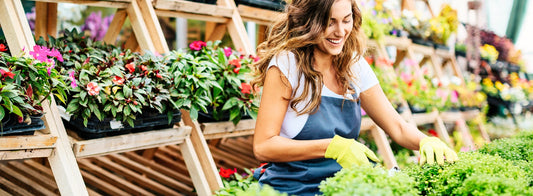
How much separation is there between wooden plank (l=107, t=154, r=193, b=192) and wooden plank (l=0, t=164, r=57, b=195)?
0.65m

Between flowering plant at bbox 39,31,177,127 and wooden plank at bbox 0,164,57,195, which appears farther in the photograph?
wooden plank at bbox 0,164,57,195

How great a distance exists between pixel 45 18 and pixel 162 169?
1.18 meters

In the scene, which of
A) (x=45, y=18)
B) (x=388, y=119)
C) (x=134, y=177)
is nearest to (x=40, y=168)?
(x=134, y=177)

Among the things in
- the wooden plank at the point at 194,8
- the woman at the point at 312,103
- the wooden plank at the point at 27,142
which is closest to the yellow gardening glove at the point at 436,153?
the woman at the point at 312,103

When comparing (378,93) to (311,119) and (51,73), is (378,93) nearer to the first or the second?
(311,119)

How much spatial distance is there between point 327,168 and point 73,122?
964 millimetres

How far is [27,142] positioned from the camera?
159 cm

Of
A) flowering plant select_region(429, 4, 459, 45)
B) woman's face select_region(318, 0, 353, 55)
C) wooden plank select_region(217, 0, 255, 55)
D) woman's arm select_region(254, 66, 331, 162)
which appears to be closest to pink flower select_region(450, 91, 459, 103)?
flowering plant select_region(429, 4, 459, 45)

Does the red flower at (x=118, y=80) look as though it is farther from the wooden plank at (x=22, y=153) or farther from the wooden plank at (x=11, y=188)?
the wooden plank at (x=11, y=188)

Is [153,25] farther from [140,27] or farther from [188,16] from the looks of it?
[188,16]

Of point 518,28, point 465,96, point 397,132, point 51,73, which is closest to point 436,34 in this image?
point 465,96

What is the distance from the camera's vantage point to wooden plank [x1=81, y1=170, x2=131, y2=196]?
269 centimetres

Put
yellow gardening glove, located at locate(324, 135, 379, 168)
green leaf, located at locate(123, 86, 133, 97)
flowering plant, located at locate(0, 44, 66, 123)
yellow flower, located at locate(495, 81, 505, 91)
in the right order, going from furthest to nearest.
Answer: yellow flower, located at locate(495, 81, 505, 91), green leaf, located at locate(123, 86, 133, 97), flowering plant, located at locate(0, 44, 66, 123), yellow gardening glove, located at locate(324, 135, 379, 168)

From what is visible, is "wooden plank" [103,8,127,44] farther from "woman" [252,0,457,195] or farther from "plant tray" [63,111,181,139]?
"woman" [252,0,457,195]
